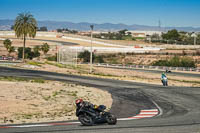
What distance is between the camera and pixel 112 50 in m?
114

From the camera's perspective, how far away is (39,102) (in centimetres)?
2355

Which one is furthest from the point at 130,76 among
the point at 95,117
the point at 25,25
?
the point at 95,117

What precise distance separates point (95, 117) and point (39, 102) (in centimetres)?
848

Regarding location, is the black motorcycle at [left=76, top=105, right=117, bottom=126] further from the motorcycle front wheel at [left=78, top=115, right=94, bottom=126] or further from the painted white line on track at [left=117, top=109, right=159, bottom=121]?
the painted white line on track at [left=117, top=109, right=159, bottom=121]

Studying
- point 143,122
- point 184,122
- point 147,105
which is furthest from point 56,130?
point 147,105

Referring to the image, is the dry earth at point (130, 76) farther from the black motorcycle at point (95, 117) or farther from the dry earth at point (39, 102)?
the black motorcycle at point (95, 117)

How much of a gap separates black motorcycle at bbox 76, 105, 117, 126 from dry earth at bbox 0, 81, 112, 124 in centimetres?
233

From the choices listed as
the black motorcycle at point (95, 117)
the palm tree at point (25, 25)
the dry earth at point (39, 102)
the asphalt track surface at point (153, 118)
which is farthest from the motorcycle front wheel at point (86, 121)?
the palm tree at point (25, 25)

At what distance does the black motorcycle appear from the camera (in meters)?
16.1

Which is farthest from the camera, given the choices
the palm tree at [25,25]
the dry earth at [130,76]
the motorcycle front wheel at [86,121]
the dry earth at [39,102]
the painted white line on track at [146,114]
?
the palm tree at [25,25]

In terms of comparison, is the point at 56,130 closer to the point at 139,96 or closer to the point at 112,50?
the point at 139,96

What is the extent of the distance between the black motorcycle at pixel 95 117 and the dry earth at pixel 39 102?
233cm

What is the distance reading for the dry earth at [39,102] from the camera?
18.8 meters

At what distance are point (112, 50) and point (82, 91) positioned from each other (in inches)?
3292
